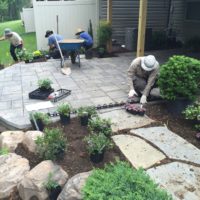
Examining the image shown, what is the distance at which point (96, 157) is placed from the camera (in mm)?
2984

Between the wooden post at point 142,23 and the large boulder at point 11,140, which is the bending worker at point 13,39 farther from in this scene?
the large boulder at point 11,140

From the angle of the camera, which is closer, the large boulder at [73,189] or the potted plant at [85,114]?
the large boulder at [73,189]

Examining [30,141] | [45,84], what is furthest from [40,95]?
[30,141]

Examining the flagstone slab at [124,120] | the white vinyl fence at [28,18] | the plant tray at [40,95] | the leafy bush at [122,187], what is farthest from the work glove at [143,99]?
the white vinyl fence at [28,18]

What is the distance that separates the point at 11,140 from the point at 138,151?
1654mm

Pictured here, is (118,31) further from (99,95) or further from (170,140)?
(170,140)

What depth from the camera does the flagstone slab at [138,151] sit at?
10.0 feet

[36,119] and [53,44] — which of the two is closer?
[36,119]

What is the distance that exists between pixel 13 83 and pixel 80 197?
4357 millimetres

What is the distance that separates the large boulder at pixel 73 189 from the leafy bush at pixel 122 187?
36cm

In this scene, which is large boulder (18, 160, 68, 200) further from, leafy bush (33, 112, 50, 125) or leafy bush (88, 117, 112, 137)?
leafy bush (33, 112, 50, 125)

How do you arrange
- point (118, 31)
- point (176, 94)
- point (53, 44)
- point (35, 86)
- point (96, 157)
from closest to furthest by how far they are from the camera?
point (96, 157)
point (176, 94)
point (35, 86)
point (53, 44)
point (118, 31)

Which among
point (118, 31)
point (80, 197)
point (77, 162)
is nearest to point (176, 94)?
point (77, 162)

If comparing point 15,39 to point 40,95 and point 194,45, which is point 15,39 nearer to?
point 40,95
